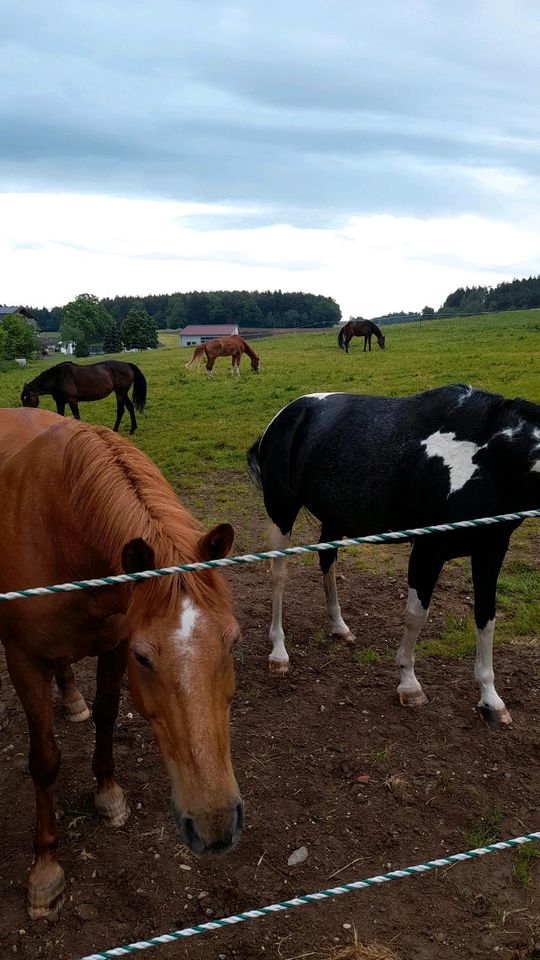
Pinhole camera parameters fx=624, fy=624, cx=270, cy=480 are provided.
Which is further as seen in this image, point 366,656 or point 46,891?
point 366,656

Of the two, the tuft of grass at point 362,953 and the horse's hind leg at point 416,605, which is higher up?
the horse's hind leg at point 416,605

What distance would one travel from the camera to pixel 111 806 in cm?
333

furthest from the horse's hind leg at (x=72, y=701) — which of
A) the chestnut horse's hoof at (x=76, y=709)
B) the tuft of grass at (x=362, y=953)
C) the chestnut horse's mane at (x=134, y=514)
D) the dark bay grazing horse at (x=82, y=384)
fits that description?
the dark bay grazing horse at (x=82, y=384)

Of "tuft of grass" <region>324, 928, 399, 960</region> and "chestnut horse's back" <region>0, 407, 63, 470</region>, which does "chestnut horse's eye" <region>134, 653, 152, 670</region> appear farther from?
"chestnut horse's back" <region>0, 407, 63, 470</region>

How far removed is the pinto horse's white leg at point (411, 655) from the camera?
423 centimetres

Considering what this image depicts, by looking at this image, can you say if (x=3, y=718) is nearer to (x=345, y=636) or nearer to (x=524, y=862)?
(x=345, y=636)

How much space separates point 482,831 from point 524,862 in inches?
10.0

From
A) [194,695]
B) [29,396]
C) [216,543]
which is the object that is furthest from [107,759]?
[29,396]

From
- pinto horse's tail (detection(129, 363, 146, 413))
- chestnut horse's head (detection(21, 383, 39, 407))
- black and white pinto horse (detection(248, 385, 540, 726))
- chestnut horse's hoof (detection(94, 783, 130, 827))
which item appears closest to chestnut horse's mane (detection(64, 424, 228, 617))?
chestnut horse's hoof (detection(94, 783, 130, 827))

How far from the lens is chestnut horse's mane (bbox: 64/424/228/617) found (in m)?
1.99

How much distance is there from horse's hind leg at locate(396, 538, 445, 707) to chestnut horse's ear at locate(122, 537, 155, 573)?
243 centimetres

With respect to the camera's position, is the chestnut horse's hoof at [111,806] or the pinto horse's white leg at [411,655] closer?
the chestnut horse's hoof at [111,806]

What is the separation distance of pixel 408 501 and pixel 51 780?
2646 millimetres

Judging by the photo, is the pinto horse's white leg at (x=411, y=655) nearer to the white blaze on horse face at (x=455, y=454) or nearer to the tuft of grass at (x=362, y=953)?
the white blaze on horse face at (x=455, y=454)
